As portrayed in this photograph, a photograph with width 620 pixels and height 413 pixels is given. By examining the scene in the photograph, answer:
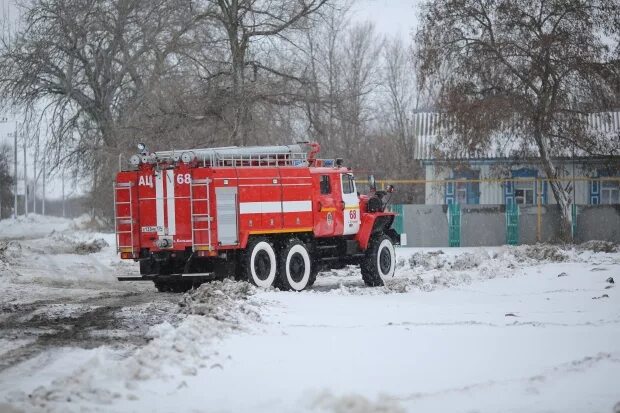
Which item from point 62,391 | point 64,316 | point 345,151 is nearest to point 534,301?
point 64,316

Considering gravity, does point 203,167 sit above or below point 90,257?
above

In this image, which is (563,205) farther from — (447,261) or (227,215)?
(227,215)

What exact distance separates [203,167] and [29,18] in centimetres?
2110

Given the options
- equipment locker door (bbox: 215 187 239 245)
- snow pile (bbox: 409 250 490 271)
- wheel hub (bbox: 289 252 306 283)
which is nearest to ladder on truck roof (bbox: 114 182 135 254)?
equipment locker door (bbox: 215 187 239 245)

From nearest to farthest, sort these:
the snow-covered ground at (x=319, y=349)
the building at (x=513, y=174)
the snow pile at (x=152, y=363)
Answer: the snow pile at (x=152, y=363) < the snow-covered ground at (x=319, y=349) < the building at (x=513, y=174)

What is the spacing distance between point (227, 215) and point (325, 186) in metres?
3.07

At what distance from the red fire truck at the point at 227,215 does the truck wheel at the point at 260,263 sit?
0.07ft

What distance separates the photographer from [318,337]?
12.0 meters

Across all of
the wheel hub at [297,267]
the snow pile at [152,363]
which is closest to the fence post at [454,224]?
the wheel hub at [297,267]

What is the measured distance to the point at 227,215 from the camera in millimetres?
18562

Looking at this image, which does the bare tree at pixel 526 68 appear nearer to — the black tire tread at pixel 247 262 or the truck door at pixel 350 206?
the truck door at pixel 350 206

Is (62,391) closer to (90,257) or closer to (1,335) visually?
(1,335)

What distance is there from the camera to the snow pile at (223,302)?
13.1 meters

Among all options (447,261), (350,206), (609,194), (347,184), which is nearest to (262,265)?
(350,206)
